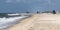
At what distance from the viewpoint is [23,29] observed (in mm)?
8625

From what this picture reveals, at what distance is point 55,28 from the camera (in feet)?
28.9

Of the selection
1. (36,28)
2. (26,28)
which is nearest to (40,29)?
(36,28)

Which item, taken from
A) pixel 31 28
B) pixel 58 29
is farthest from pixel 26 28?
pixel 58 29

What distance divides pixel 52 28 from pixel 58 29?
1.14 ft

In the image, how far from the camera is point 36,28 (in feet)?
28.8

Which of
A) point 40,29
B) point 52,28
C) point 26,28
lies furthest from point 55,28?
point 26,28

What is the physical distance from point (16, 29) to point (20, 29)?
218 millimetres

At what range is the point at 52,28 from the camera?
8.81m

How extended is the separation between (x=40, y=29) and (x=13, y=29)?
1.44 metres

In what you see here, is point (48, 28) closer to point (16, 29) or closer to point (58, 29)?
point (58, 29)

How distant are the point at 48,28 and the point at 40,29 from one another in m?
0.51

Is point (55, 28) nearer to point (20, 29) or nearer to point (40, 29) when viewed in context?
point (40, 29)

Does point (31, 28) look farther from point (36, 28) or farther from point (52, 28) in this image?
point (52, 28)

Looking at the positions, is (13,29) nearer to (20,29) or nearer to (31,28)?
(20,29)
